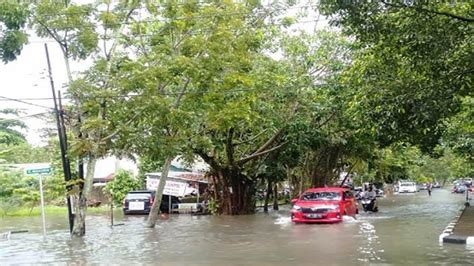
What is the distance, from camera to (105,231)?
21234 millimetres

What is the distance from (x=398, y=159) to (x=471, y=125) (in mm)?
30372

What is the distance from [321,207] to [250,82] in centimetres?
565

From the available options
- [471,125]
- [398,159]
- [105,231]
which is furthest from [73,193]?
[398,159]

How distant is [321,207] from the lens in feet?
72.7

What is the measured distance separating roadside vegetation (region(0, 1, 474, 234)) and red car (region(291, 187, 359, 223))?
3.55 m

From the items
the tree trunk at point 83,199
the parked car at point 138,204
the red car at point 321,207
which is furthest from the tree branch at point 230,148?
the tree trunk at point 83,199

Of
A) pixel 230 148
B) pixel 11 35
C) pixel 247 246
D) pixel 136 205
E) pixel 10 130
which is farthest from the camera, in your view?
pixel 10 130

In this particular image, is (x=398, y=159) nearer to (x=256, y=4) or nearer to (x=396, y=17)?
(x=256, y=4)

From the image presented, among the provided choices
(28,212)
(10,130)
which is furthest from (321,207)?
(10,130)

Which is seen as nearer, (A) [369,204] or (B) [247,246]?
(B) [247,246]

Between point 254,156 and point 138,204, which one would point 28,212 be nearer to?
point 138,204

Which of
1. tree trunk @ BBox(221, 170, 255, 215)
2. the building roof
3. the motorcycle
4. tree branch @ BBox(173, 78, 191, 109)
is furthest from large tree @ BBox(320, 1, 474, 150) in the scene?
the building roof

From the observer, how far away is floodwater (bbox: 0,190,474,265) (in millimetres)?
12531

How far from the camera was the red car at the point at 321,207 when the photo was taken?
2211cm
